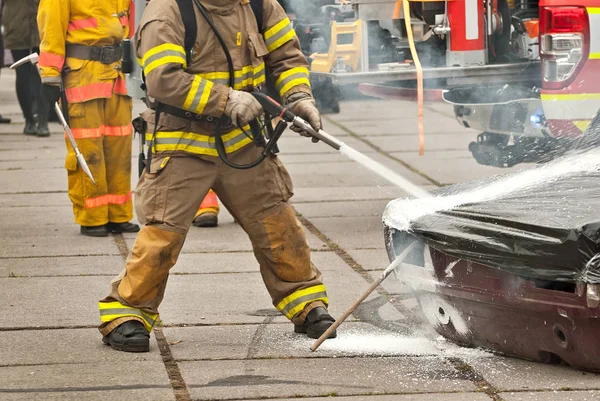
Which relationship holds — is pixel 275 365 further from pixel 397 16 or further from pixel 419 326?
pixel 397 16

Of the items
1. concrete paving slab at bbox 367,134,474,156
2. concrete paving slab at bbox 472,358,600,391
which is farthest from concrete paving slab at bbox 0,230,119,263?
concrete paving slab at bbox 367,134,474,156

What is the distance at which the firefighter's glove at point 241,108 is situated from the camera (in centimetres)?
459

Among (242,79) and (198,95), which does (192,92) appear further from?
(242,79)

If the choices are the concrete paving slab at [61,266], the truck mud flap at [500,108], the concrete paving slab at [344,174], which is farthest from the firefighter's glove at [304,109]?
the concrete paving slab at [344,174]

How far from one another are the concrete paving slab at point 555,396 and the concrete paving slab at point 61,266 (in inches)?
110

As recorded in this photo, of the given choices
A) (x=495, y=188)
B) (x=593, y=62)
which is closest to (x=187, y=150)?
(x=495, y=188)

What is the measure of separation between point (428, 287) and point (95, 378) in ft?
4.31

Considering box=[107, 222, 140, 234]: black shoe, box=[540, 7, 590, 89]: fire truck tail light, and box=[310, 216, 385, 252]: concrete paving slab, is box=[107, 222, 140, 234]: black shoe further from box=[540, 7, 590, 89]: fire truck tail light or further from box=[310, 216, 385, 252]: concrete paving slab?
box=[540, 7, 590, 89]: fire truck tail light

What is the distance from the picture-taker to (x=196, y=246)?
6941mm

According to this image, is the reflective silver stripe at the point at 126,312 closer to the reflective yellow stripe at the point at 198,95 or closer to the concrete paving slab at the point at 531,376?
the reflective yellow stripe at the point at 198,95

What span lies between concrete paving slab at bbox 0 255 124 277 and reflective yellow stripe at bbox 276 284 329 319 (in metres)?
1.57

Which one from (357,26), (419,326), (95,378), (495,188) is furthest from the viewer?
(357,26)

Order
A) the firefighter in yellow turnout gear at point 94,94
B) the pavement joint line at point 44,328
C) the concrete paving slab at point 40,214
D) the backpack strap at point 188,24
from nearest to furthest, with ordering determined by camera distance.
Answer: the backpack strap at point 188,24, the pavement joint line at point 44,328, the firefighter in yellow turnout gear at point 94,94, the concrete paving slab at point 40,214

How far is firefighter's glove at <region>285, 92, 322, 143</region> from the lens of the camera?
4781mm
